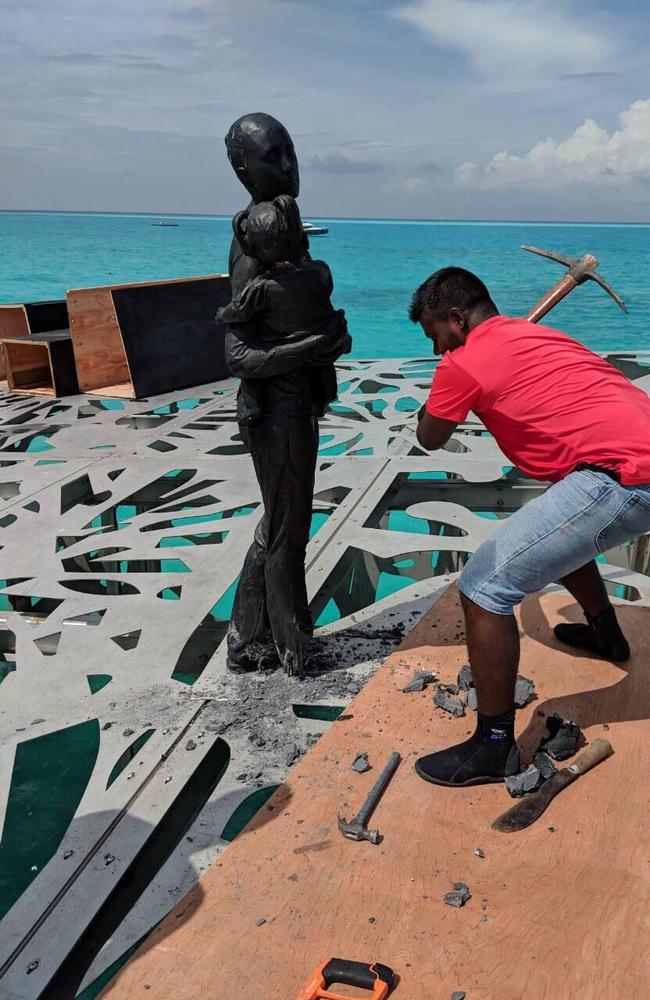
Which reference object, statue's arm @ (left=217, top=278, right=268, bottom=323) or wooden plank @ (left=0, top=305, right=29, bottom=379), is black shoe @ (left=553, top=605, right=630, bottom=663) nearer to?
statue's arm @ (left=217, top=278, right=268, bottom=323)

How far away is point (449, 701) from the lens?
2.84m

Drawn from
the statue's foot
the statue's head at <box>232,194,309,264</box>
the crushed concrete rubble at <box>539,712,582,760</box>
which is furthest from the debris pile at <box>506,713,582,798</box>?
the statue's head at <box>232,194,309,264</box>

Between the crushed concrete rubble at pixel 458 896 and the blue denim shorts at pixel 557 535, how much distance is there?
0.77m

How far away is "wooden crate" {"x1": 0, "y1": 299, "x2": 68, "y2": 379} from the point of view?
Answer: 9.18m

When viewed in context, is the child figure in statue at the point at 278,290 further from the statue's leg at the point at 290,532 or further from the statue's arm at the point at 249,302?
the statue's leg at the point at 290,532

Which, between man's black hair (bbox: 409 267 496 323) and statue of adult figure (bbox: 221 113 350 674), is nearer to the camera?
man's black hair (bbox: 409 267 496 323)

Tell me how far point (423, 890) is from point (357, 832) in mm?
259

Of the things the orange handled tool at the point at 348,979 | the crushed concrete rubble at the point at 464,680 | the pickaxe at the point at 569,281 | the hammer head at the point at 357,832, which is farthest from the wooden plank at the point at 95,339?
the orange handled tool at the point at 348,979

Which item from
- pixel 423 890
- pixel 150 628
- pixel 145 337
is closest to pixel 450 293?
pixel 423 890

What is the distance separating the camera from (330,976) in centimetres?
177

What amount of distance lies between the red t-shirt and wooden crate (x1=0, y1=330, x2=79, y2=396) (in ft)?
21.9

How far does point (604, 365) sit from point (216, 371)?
7034mm

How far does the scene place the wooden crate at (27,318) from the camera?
918cm

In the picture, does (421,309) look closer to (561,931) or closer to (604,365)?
(604,365)
